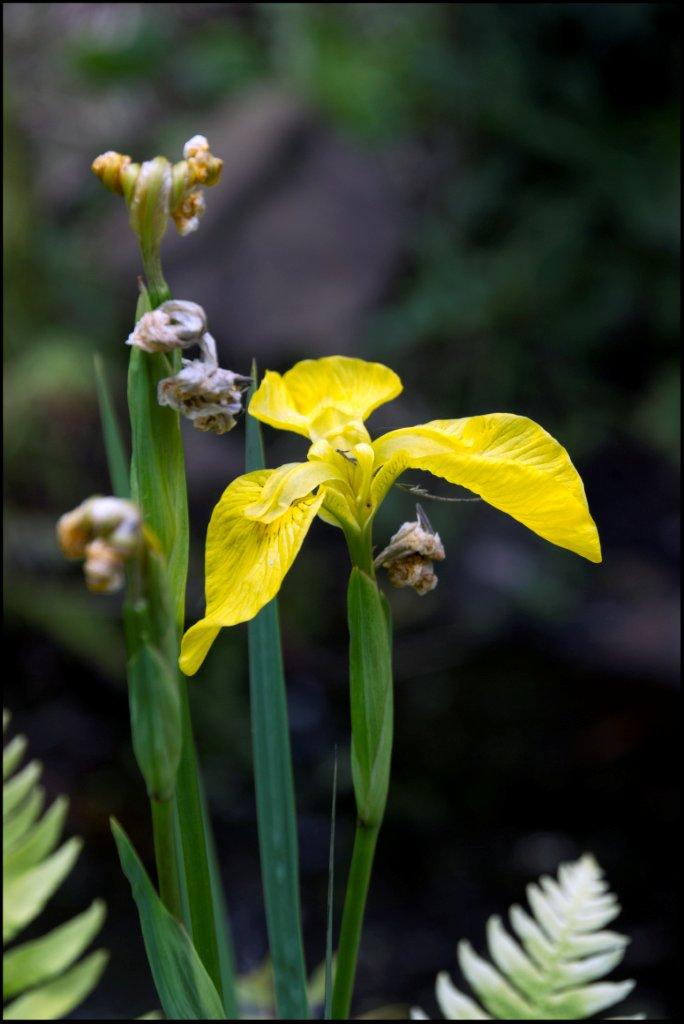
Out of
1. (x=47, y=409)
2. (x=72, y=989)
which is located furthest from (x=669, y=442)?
(x=72, y=989)

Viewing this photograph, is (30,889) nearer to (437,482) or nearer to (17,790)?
(17,790)

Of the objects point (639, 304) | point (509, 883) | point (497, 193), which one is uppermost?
point (497, 193)

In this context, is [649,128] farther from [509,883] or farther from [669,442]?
[509,883]

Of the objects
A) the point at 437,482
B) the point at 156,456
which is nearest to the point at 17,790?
Answer: the point at 156,456

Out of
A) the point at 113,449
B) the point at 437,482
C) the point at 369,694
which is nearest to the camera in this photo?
the point at 369,694

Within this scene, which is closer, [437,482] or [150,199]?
[150,199]
